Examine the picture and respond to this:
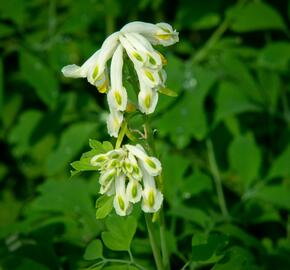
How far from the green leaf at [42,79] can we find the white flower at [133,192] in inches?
72.2

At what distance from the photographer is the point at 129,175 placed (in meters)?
1.66

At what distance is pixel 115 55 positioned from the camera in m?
1.67

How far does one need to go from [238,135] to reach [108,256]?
4.40ft

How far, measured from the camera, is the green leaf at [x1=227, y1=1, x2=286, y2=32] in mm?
3555

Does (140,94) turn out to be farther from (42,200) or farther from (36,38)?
(36,38)

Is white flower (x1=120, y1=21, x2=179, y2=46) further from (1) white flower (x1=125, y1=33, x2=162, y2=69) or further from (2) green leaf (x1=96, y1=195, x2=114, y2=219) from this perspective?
(2) green leaf (x1=96, y1=195, x2=114, y2=219)

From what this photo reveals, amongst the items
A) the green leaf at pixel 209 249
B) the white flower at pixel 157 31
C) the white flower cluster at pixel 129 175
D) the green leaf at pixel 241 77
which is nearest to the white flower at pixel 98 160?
the white flower cluster at pixel 129 175

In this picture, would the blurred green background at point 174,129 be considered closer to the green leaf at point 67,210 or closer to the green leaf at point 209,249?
the green leaf at point 67,210

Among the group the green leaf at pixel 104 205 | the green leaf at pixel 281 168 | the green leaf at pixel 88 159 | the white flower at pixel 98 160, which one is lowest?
the green leaf at pixel 281 168

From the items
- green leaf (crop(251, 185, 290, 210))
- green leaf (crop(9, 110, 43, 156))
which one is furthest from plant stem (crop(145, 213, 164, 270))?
green leaf (crop(9, 110, 43, 156))

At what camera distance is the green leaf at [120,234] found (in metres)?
2.02

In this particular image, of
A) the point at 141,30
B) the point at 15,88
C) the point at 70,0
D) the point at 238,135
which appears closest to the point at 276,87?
the point at 238,135

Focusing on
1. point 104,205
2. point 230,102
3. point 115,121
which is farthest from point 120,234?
point 230,102

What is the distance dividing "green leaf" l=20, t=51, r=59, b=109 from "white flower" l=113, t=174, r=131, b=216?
1806mm
